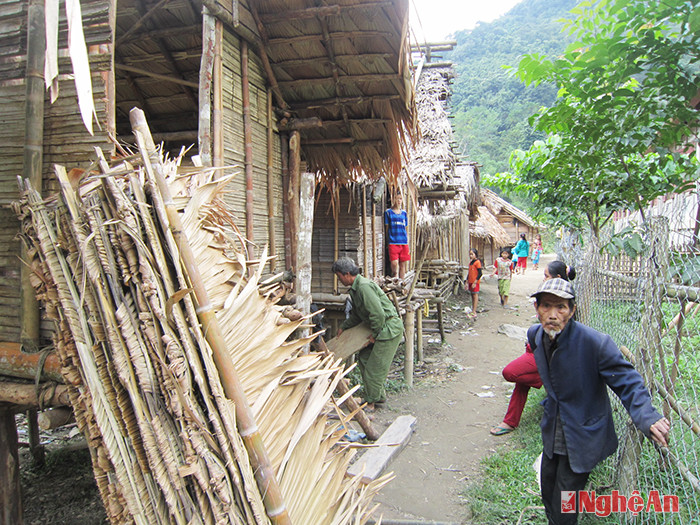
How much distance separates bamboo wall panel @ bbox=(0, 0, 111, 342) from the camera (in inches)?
82.8

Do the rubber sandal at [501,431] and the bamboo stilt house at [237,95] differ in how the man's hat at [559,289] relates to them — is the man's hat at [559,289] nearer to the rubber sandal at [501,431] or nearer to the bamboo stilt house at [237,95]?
the bamboo stilt house at [237,95]

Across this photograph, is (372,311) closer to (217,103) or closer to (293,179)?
(293,179)

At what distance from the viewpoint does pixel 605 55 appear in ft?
9.47

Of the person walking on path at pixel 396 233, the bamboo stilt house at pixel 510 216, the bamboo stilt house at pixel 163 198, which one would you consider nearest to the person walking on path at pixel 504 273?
the person walking on path at pixel 396 233

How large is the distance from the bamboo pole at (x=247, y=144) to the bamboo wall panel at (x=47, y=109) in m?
1.81

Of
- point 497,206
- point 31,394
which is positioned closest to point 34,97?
point 31,394

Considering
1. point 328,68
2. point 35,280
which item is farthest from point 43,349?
point 328,68

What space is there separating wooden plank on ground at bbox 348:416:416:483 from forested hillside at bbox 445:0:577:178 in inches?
1230

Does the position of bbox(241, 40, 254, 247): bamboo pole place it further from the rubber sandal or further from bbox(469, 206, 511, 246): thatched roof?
bbox(469, 206, 511, 246): thatched roof

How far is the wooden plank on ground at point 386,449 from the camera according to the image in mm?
3752

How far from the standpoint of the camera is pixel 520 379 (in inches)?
173

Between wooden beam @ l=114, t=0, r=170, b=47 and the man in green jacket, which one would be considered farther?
the man in green jacket

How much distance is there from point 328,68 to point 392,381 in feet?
14.5

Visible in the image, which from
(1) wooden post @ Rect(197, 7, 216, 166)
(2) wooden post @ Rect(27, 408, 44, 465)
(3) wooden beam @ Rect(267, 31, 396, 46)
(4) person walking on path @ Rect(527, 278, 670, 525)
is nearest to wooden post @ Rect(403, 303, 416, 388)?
(4) person walking on path @ Rect(527, 278, 670, 525)
